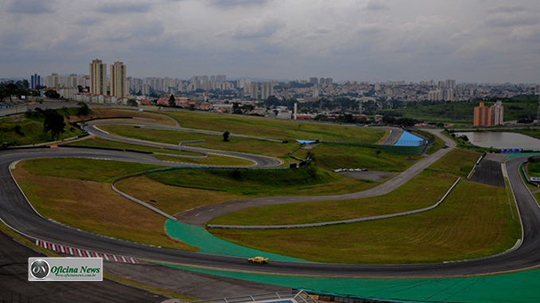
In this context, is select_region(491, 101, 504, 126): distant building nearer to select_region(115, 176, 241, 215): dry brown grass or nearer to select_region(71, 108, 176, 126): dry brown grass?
select_region(71, 108, 176, 126): dry brown grass

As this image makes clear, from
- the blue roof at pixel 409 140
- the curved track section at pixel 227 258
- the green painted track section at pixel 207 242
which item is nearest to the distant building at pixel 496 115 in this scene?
the blue roof at pixel 409 140

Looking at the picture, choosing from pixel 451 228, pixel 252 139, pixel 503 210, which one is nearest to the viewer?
pixel 451 228

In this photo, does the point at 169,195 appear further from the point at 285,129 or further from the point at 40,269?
the point at 285,129

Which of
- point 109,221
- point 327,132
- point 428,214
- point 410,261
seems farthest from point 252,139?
point 410,261

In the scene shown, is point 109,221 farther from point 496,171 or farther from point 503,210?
point 496,171

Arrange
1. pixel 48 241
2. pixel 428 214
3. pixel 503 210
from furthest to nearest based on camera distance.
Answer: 1. pixel 503 210
2. pixel 428 214
3. pixel 48 241

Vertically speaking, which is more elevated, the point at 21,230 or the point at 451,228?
the point at 21,230

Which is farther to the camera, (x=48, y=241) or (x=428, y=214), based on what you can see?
(x=428, y=214)

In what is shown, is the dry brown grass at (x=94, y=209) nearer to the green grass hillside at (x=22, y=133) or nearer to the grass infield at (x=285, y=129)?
the green grass hillside at (x=22, y=133)
